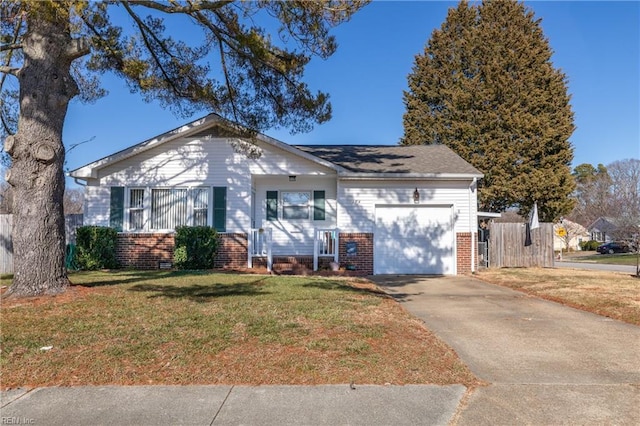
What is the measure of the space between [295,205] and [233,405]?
11.1 metres

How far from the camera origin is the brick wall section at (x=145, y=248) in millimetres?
13672

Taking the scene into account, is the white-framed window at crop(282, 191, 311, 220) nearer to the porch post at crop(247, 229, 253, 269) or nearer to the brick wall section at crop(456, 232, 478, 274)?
the porch post at crop(247, 229, 253, 269)

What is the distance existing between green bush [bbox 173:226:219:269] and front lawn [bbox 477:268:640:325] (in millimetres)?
8013

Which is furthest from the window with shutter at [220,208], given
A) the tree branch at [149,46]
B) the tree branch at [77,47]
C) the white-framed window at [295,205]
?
the tree branch at [77,47]

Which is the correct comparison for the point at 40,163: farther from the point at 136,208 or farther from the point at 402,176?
the point at 402,176

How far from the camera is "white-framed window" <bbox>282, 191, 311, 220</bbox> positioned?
47.4 ft

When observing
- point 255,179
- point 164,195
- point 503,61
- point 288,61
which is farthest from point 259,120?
point 503,61

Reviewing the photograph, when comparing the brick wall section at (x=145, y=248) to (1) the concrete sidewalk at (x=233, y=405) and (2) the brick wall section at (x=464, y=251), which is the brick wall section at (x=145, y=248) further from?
(1) the concrete sidewalk at (x=233, y=405)

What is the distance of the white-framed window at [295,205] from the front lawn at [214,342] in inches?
274

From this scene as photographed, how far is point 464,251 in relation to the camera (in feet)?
44.7

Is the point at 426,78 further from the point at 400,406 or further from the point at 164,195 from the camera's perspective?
the point at 400,406

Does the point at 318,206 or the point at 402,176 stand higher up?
the point at 402,176

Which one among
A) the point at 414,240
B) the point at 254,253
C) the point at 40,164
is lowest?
the point at 254,253

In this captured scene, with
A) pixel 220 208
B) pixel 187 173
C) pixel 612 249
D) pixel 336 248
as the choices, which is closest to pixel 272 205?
pixel 220 208
